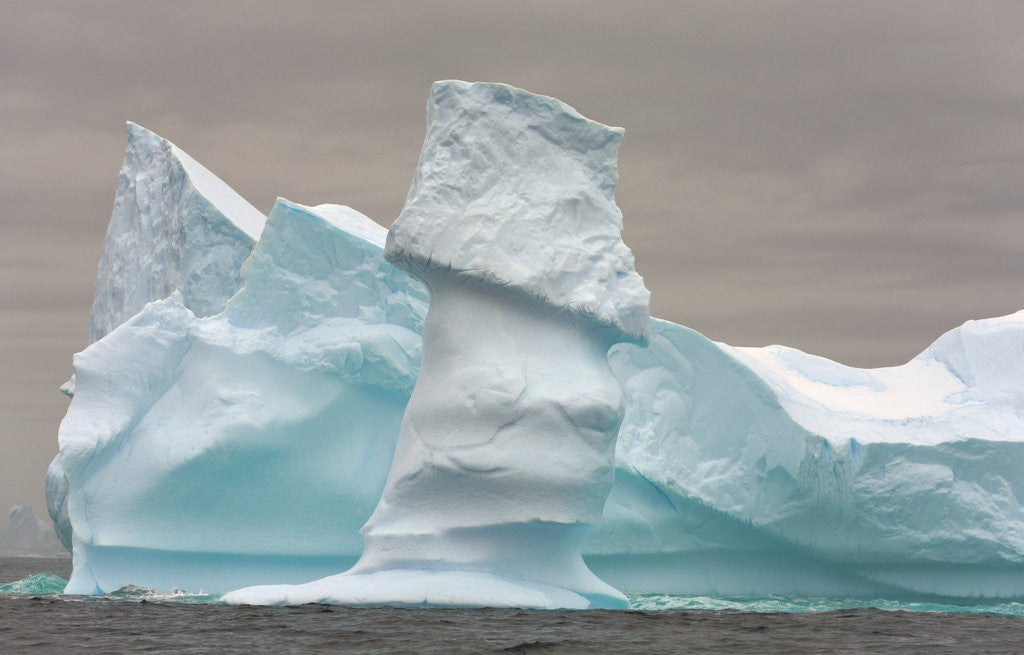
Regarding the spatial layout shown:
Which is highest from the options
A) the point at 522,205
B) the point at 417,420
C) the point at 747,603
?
the point at 522,205

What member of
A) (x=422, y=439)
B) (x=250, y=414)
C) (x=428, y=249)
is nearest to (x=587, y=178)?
(x=428, y=249)

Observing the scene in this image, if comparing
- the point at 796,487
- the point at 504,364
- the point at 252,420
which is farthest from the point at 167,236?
the point at 796,487

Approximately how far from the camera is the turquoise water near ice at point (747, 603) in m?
16.3

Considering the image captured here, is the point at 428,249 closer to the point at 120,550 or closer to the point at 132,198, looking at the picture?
the point at 120,550

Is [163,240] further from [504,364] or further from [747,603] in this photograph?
[747,603]

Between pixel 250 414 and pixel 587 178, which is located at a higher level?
pixel 587 178

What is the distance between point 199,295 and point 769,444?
733 centimetres

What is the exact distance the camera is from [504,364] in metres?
15.0

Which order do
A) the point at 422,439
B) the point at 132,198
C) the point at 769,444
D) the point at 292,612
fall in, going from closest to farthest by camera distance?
the point at 292,612 → the point at 422,439 → the point at 769,444 → the point at 132,198

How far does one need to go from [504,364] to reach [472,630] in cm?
327

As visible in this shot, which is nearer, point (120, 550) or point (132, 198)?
point (120, 550)

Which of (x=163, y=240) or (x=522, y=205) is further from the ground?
(x=163, y=240)

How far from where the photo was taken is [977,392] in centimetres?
1894

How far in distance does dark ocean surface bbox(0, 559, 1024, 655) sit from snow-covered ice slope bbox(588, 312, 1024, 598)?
138 centimetres
